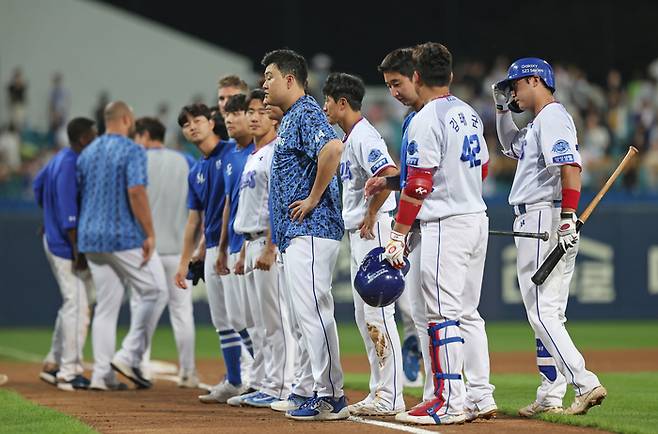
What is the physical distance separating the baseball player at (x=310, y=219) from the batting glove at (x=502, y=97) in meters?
1.38

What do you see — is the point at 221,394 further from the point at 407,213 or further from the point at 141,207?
the point at 407,213

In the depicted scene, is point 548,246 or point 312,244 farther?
point 548,246

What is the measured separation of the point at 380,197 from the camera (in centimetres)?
792

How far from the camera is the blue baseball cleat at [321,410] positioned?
7824 millimetres

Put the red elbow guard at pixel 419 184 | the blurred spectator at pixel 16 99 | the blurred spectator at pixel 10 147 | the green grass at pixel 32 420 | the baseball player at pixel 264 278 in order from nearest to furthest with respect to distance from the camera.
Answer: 1. the red elbow guard at pixel 419 184
2. the green grass at pixel 32 420
3. the baseball player at pixel 264 278
4. the blurred spectator at pixel 10 147
5. the blurred spectator at pixel 16 99

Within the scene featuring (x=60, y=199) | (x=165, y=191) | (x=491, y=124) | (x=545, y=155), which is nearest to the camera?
(x=545, y=155)

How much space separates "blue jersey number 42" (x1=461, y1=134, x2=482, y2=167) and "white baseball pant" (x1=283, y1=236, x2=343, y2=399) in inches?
42.3

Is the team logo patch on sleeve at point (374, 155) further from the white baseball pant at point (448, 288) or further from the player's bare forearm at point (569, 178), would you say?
the player's bare forearm at point (569, 178)

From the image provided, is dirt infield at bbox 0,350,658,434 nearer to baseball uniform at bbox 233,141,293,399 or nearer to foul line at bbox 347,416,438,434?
foul line at bbox 347,416,438,434

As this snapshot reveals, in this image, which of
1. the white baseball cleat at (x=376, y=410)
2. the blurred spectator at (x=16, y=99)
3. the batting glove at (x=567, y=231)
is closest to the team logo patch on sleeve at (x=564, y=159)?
the batting glove at (x=567, y=231)

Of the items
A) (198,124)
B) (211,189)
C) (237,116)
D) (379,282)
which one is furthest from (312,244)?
(198,124)

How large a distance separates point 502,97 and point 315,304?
2.05m

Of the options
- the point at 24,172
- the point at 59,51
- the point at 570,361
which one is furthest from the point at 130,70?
the point at 570,361

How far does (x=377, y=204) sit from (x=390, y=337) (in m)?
0.95
